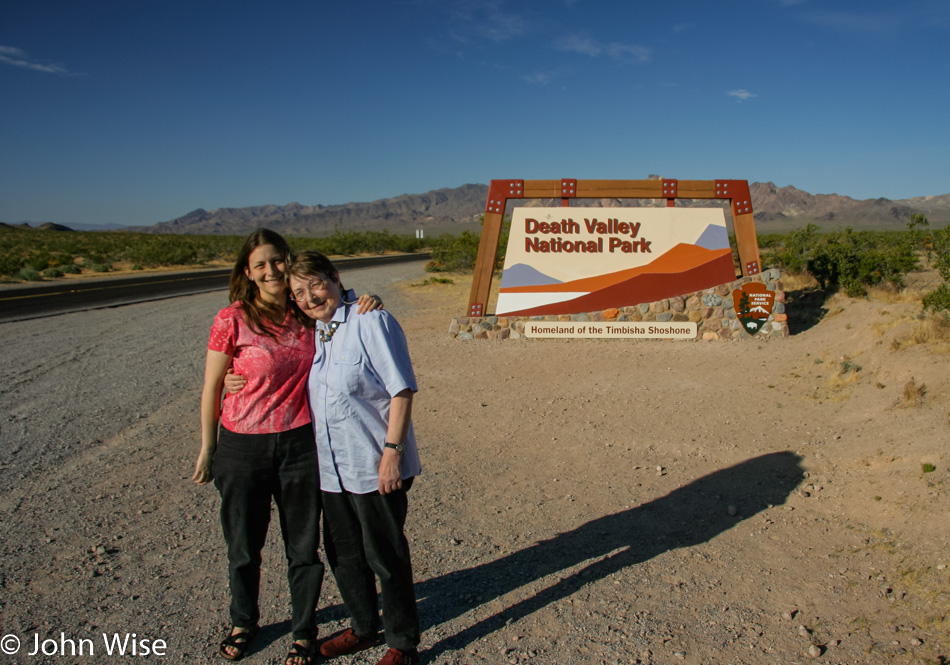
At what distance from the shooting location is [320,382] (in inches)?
102

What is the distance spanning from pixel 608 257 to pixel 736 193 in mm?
2305

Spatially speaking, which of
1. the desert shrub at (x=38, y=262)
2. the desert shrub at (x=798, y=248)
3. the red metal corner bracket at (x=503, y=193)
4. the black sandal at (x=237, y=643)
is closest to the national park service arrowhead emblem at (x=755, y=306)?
the red metal corner bracket at (x=503, y=193)

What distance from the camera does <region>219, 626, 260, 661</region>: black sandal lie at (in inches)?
108

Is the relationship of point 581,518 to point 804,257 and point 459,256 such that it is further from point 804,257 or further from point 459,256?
point 459,256

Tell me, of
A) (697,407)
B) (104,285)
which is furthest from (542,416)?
(104,285)

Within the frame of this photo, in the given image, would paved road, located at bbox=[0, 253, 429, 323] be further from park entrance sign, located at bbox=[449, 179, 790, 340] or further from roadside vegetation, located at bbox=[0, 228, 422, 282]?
park entrance sign, located at bbox=[449, 179, 790, 340]

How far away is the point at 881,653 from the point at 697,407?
385 cm

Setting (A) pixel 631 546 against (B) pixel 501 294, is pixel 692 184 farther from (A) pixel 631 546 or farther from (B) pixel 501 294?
(A) pixel 631 546

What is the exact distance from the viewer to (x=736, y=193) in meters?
9.95

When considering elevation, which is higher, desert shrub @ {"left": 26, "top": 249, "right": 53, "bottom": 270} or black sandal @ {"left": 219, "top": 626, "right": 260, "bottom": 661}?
desert shrub @ {"left": 26, "top": 249, "right": 53, "bottom": 270}

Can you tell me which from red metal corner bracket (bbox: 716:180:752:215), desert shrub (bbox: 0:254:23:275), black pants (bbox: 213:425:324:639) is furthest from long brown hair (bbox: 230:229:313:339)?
desert shrub (bbox: 0:254:23:275)

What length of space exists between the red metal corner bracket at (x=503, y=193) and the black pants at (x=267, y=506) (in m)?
7.56

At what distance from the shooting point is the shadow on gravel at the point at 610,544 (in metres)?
3.19

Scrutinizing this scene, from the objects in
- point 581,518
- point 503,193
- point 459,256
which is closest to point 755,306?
point 503,193
